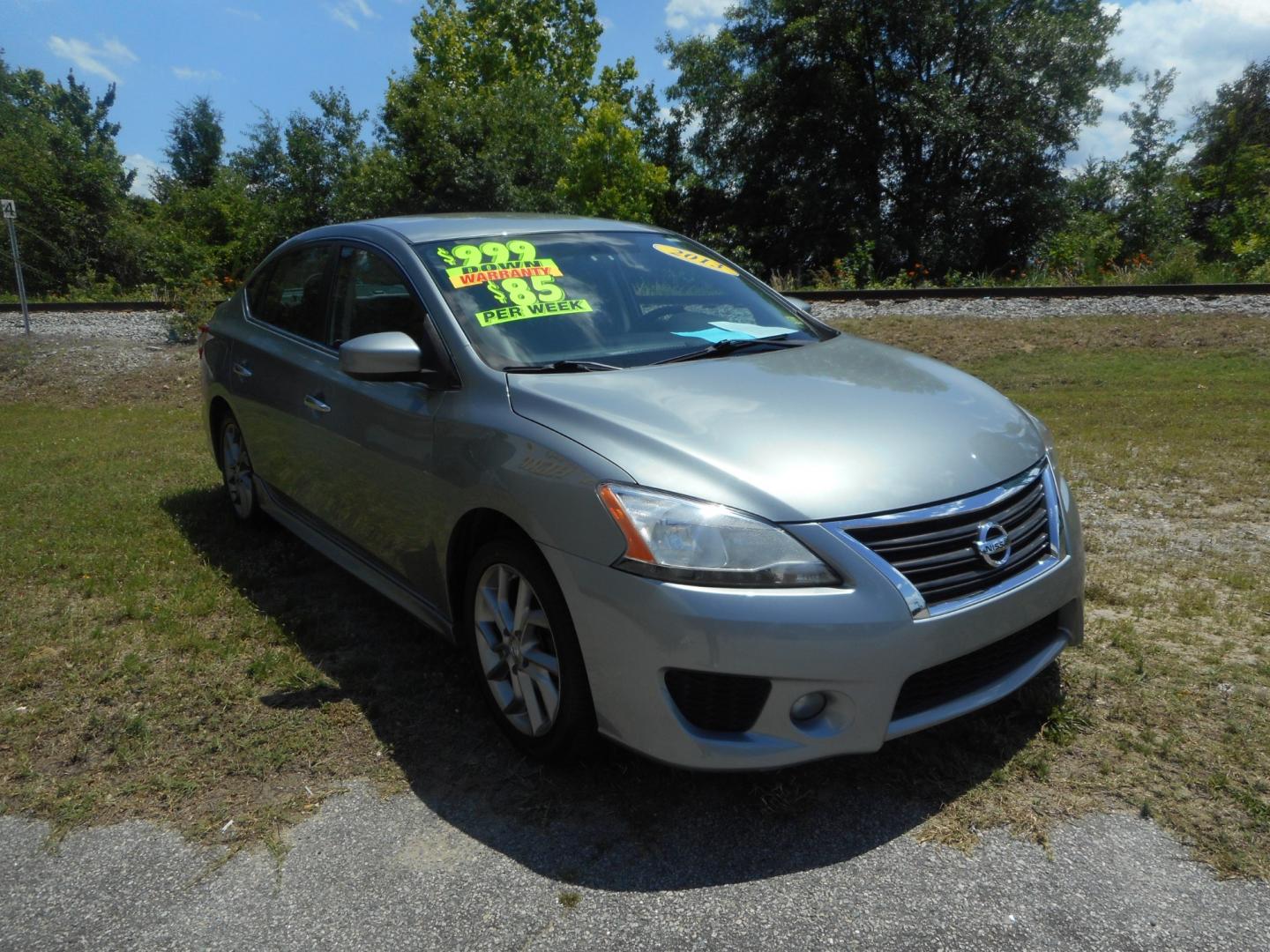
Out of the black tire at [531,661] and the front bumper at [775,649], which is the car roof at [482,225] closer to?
the black tire at [531,661]

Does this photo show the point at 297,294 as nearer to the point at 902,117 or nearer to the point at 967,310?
the point at 967,310

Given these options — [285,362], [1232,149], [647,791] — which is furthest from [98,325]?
[1232,149]

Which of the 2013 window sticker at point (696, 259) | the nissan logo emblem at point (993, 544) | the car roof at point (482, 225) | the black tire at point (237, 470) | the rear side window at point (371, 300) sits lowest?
the black tire at point (237, 470)

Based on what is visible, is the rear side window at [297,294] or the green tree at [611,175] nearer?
the rear side window at [297,294]

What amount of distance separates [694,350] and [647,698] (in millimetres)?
1427

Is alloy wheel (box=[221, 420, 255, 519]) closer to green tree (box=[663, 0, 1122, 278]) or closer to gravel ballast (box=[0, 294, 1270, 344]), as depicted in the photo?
gravel ballast (box=[0, 294, 1270, 344])

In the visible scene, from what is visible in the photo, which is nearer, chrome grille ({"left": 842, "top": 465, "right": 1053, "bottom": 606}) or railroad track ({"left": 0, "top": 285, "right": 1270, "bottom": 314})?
chrome grille ({"left": 842, "top": 465, "right": 1053, "bottom": 606})

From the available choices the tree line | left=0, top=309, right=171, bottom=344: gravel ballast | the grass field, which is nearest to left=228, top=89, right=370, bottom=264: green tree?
the tree line

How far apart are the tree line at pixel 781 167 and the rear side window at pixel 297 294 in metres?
21.4

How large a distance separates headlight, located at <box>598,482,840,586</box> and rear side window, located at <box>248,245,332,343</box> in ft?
7.87

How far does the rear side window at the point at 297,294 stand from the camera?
4656 millimetres

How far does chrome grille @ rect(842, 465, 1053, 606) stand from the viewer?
8.87 feet

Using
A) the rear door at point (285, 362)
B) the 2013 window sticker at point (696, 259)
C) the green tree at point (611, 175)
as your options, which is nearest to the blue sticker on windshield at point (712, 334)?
the 2013 window sticker at point (696, 259)

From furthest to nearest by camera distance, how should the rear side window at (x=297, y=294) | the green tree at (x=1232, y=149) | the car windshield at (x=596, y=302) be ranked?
1. the green tree at (x=1232, y=149)
2. the rear side window at (x=297, y=294)
3. the car windshield at (x=596, y=302)
